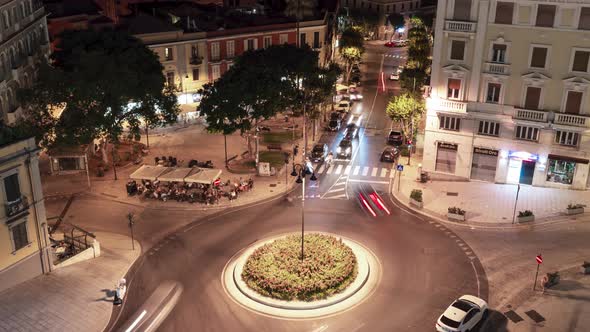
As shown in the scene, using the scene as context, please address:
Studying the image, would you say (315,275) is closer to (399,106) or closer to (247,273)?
(247,273)

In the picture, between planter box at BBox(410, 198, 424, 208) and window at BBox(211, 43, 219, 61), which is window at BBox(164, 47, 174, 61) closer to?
window at BBox(211, 43, 219, 61)

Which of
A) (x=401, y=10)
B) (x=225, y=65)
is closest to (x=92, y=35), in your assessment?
(x=225, y=65)

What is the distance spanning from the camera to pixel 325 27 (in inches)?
3991

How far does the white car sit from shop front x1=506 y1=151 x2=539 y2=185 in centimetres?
2466

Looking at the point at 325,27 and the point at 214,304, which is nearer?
the point at 214,304

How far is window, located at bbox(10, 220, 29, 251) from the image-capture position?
43.2 meters

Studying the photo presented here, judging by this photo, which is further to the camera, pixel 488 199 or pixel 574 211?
pixel 488 199

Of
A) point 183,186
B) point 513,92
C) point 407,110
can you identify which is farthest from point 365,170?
point 183,186

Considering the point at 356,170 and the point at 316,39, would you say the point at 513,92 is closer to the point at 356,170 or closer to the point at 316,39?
the point at 356,170

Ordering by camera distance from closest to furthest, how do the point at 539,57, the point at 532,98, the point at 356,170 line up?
the point at 539,57 → the point at 532,98 → the point at 356,170

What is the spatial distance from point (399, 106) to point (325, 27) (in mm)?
37647

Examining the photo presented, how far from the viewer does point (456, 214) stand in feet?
181

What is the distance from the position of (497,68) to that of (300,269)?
99.0 ft

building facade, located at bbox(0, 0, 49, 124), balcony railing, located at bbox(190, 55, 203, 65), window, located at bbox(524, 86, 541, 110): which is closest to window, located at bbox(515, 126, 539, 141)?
window, located at bbox(524, 86, 541, 110)
